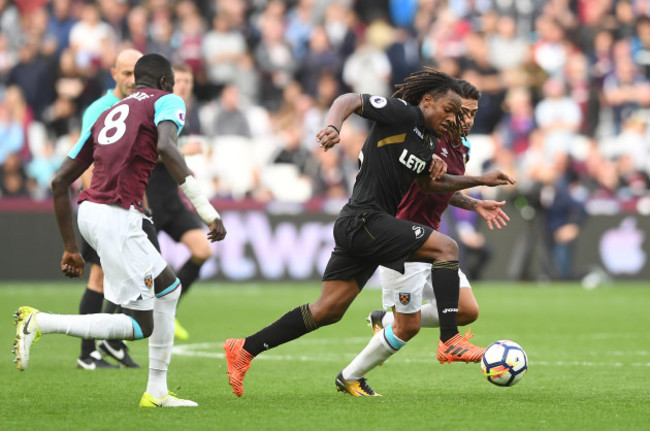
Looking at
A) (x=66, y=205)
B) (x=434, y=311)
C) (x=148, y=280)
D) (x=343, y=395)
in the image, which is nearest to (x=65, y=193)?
(x=66, y=205)

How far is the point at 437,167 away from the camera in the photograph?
775cm

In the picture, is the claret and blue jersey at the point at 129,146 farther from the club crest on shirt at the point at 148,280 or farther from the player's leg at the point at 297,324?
the player's leg at the point at 297,324

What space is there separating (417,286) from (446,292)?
567mm

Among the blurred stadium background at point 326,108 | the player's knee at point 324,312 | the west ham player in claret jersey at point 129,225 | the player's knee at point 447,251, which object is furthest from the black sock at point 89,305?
the blurred stadium background at point 326,108

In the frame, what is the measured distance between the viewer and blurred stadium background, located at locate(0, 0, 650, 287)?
19734 mm

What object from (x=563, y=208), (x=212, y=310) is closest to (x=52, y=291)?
(x=212, y=310)

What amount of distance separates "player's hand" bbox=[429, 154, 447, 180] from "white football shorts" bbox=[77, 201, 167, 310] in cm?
198

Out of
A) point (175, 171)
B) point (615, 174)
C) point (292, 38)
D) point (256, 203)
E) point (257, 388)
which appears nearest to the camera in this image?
point (175, 171)

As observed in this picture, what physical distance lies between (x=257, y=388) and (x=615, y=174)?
48.2 feet

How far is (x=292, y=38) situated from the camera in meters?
23.6

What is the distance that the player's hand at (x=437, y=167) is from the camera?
7750 millimetres

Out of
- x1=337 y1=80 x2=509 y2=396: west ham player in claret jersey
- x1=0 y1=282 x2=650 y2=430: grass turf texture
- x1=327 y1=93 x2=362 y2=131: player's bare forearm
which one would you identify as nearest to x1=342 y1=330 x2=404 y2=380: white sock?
x1=337 y1=80 x2=509 y2=396: west ham player in claret jersey

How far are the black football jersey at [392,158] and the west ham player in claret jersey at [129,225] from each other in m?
1.27

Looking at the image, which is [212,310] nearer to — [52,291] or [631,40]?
[52,291]
